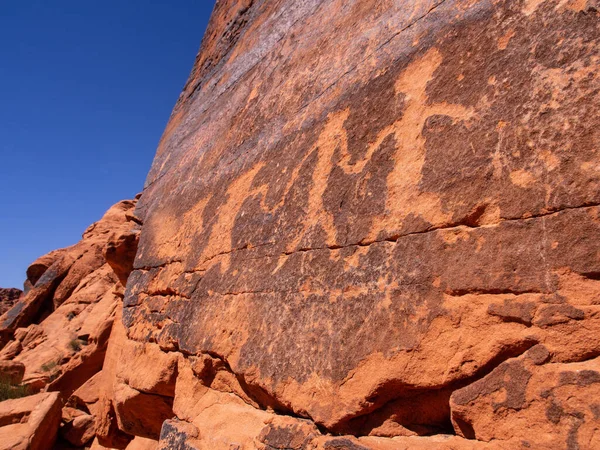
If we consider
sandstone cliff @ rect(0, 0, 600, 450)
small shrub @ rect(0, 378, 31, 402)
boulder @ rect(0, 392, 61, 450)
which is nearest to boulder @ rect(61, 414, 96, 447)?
boulder @ rect(0, 392, 61, 450)

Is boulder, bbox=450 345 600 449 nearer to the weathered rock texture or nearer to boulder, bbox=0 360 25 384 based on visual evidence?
the weathered rock texture

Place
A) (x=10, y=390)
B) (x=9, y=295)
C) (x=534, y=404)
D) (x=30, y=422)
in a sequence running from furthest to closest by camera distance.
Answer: (x=9, y=295) < (x=10, y=390) < (x=30, y=422) < (x=534, y=404)

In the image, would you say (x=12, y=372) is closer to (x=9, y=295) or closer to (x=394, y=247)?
(x=394, y=247)

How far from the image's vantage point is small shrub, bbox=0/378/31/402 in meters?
6.52

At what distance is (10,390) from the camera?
664cm

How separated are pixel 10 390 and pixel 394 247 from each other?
7.11 meters

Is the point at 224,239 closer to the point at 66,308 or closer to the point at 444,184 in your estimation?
the point at 444,184

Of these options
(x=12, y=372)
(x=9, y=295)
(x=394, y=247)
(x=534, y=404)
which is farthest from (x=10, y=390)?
(x=9, y=295)

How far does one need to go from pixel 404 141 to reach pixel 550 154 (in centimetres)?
60

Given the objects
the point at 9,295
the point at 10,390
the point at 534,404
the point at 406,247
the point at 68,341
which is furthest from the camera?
the point at 9,295

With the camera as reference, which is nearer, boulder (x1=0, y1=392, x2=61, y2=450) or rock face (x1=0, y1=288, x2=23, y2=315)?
boulder (x1=0, y1=392, x2=61, y2=450)

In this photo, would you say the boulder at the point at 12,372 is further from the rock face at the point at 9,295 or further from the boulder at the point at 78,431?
the rock face at the point at 9,295

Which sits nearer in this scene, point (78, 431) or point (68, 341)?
point (78, 431)

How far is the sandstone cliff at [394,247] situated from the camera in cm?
129
